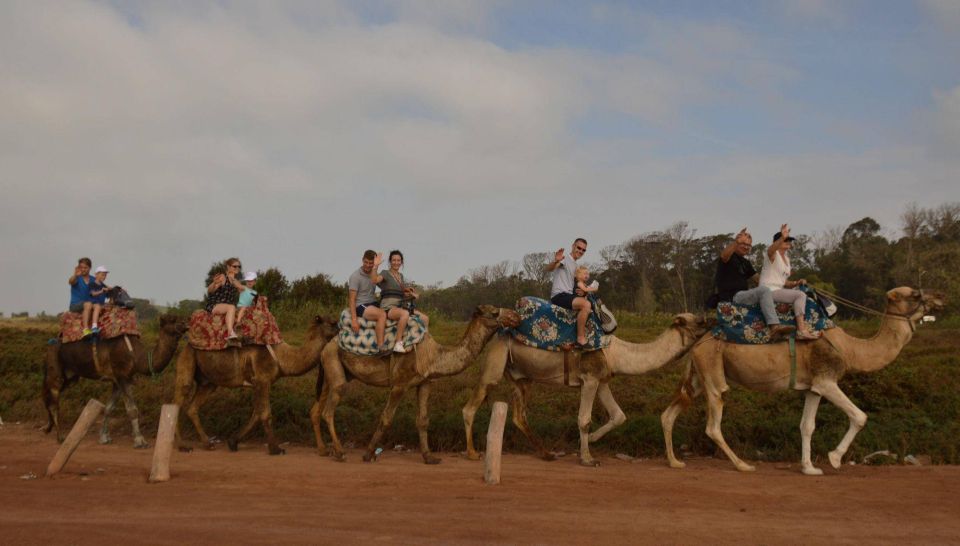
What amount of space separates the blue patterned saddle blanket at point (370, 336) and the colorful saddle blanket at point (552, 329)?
1.51 metres

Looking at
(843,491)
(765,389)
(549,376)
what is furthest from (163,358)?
(843,491)

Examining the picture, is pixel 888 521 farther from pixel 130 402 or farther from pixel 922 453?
pixel 130 402

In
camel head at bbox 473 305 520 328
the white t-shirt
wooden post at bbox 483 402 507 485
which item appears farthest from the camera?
camel head at bbox 473 305 520 328

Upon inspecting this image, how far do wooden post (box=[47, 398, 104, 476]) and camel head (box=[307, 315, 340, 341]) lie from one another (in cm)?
344

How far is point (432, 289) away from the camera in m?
49.2

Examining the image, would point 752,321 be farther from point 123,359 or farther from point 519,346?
point 123,359

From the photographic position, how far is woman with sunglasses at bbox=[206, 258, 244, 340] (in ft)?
40.7

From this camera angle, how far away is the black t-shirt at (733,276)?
1100cm

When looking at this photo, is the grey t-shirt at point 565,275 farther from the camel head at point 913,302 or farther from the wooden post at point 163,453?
the wooden post at point 163,453

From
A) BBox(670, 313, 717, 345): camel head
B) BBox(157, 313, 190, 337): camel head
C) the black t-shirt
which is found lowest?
BBox(157, 313, 190, 337): camel head

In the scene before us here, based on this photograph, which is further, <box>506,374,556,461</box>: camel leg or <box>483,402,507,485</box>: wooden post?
<box>506,374,556,461</box>: camel leg

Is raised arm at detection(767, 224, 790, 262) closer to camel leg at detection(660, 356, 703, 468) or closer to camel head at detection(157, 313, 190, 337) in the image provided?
camel leg at detection(660, 356, 703, 468)

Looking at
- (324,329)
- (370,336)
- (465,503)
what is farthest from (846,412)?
(324,329)

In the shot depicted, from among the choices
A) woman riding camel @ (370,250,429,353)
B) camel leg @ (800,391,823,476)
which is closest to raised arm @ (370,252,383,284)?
woman riding camel @ (370,250,429,353)
